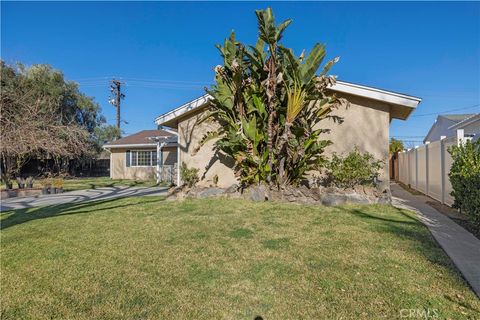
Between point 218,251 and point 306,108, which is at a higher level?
point 306,108

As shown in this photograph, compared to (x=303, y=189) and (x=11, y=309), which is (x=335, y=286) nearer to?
(x=11, y=309)

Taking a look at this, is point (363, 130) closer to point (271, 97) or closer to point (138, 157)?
point (271, 97)

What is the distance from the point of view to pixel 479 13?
10.9 metres

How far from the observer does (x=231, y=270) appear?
3.94 metres

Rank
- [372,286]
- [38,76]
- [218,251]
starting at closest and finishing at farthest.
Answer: [372,286]
[218,251]
[38,76]

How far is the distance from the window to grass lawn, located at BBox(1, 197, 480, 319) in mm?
16893

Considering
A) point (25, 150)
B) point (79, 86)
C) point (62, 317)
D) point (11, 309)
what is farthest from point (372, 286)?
point (79, 86)

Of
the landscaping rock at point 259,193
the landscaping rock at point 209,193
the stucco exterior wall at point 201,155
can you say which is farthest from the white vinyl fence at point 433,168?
the landscaping rock at point 209,193

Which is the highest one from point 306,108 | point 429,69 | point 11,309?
point 429,69

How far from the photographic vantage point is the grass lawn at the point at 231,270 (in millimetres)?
2980

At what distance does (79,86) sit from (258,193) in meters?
24.9

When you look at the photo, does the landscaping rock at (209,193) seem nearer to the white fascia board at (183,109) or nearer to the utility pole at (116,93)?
the white fascia board at (183,109)

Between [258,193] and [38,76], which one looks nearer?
[258,193]

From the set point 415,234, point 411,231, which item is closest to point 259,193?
point 411,231
